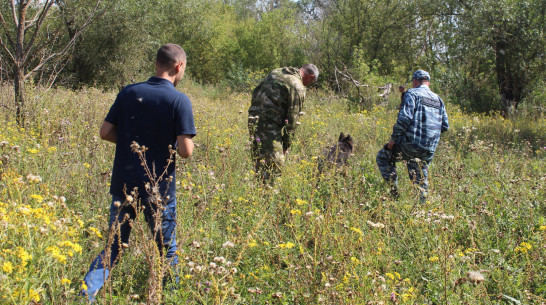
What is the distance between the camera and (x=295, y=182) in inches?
173

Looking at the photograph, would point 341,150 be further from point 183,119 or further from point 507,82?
point 507,82

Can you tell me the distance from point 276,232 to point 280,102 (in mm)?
1824

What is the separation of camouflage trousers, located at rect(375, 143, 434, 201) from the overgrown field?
221mm

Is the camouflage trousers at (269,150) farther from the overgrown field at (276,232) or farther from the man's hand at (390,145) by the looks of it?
the man's hand at (390,145)

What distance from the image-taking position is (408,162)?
4809mm

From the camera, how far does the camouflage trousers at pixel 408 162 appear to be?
466 centimetres

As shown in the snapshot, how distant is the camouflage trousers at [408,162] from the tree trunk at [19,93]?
213 inches

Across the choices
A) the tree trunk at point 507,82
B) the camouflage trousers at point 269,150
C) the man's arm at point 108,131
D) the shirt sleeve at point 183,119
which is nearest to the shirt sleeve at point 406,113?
the camouflage trousers at point 269,150

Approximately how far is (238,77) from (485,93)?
1185 centimetres

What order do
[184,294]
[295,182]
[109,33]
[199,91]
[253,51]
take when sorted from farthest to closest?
1. [253,51]
2. [109,33]
3. [199,91]
4. [295,182]
5. [184,294]

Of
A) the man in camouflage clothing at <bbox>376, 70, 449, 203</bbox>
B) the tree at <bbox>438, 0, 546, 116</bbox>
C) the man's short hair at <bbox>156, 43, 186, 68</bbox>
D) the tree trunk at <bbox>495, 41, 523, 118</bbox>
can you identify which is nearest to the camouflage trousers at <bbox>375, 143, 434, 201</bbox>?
the man in camouflage clothing at <bbox>376, 70, 449, 203</bbox>

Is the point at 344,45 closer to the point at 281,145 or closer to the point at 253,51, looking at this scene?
the point at 253,51

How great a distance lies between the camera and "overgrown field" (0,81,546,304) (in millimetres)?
2133

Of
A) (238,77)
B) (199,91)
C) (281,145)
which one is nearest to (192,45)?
(238,77)
